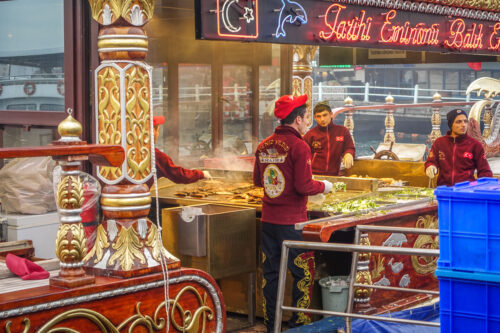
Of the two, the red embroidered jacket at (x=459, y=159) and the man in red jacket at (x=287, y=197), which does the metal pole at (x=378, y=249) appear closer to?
the man in red jacket at (x=287, y=197)

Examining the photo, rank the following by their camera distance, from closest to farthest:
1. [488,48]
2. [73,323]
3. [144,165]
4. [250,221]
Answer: [73,323]
[144,165]
[250,221]
[488,48]

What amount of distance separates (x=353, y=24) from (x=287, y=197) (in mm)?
2087

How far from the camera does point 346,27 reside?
834 centimetres

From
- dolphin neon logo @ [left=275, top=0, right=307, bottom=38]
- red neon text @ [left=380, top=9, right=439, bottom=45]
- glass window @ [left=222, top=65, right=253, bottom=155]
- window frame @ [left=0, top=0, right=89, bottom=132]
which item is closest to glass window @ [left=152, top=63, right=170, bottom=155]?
glass window @ [left=222, top=65, right=253, bottom=155]

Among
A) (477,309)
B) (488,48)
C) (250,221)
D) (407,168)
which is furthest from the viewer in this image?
(407,168)

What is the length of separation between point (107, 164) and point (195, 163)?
7.68m

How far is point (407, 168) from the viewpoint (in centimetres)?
1205

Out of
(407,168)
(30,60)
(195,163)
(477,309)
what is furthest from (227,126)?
(477,309)

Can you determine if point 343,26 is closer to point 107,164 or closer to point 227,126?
point 107,164

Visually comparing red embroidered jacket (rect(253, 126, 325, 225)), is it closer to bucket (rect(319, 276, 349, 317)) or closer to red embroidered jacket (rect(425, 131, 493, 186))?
bucket (rect(319, 276, 349, 317))

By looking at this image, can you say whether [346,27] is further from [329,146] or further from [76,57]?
[329,146]

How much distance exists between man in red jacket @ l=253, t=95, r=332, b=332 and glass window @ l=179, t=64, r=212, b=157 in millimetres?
5173

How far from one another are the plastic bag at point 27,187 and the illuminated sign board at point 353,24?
6.15 feet

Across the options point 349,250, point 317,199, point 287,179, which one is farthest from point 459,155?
point 349,250
